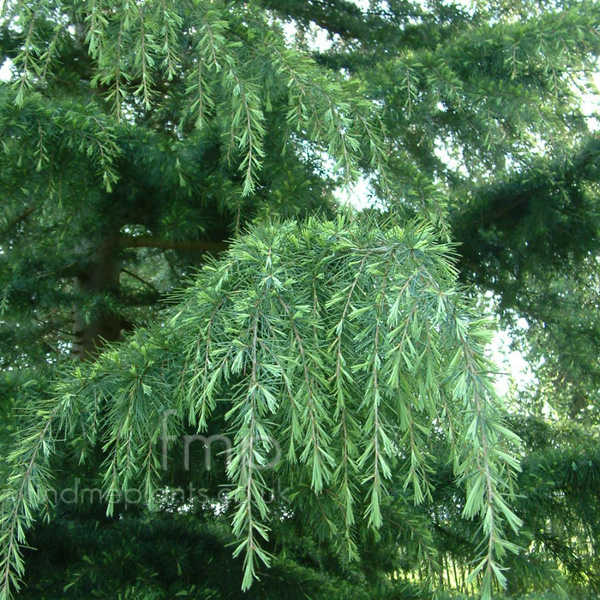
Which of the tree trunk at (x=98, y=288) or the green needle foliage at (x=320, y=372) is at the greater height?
the tree trunk at (x=98, y=288)

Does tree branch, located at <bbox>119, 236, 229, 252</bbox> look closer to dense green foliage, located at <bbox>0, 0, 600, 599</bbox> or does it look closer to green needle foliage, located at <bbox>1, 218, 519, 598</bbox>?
dense green foliage, located at <bbox>0, 0, 600, 599</bbox>

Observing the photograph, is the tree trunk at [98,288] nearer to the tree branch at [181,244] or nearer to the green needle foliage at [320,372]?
the tree branch at [181,244]

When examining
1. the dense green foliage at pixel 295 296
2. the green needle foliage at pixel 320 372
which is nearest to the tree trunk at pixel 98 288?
the dense green foliage at pixel 295 296

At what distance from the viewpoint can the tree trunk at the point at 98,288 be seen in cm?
354

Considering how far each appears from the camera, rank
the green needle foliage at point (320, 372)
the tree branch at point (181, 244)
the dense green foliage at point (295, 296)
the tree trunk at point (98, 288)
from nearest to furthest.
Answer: the green needle foliage at point (320, 372)
the dense green foliage at point (295, 296)
the tree branch at point (181, 244)
the tree trunk at point (98, 288)

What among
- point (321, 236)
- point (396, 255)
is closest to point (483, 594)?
point (396, 255)

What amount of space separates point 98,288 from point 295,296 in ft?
7.81

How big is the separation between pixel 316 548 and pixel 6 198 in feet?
7.20

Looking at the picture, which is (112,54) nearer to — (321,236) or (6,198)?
(6,198)

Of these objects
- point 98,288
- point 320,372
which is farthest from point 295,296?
point 98,288

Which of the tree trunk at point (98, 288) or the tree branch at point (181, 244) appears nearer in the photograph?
the tree branch at point (181, 244)

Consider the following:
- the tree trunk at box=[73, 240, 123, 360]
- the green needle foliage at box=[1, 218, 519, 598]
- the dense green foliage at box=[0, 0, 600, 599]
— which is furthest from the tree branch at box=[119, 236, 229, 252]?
the green needle foliage at box=[1, 218, 519, 598]

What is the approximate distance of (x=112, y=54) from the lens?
2135 millimetres

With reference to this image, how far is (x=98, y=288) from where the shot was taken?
3607mm
